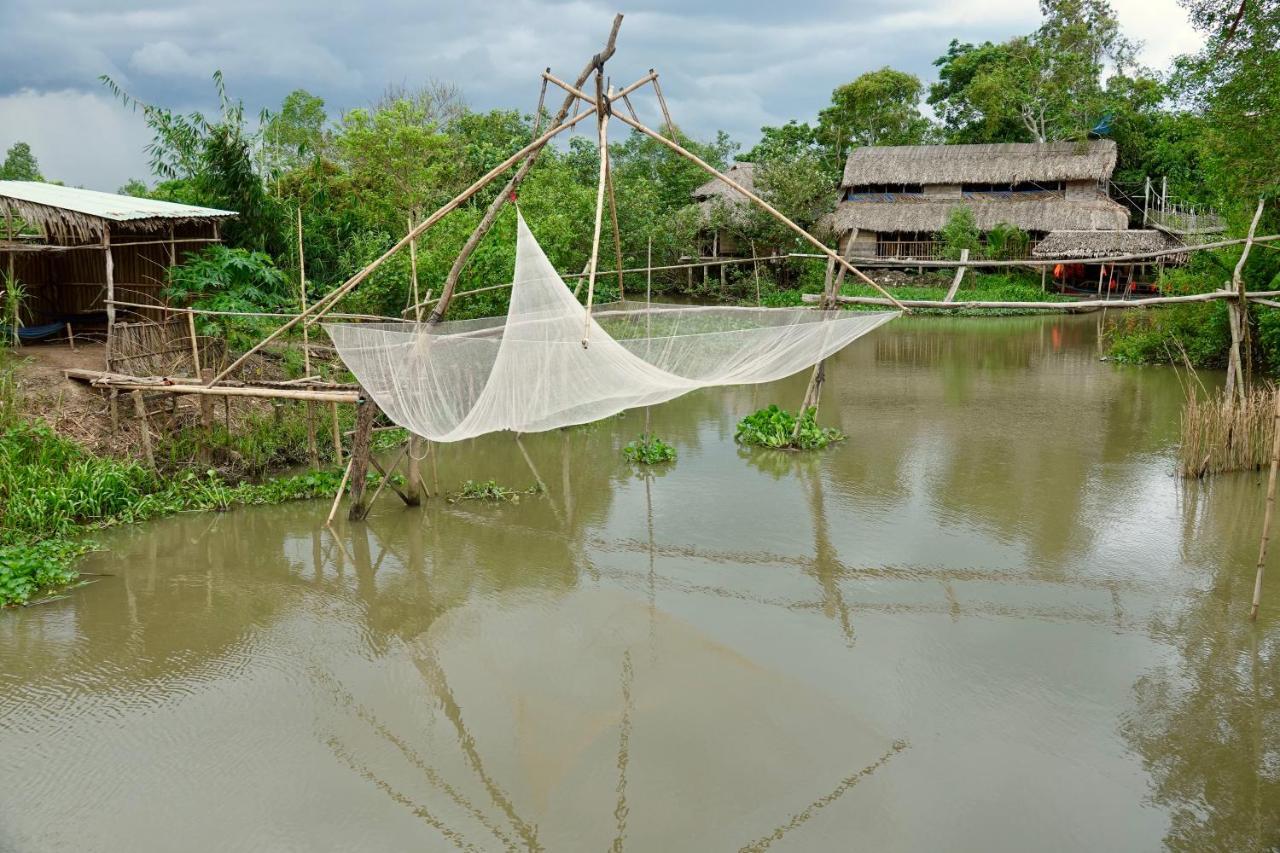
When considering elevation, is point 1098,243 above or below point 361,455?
above

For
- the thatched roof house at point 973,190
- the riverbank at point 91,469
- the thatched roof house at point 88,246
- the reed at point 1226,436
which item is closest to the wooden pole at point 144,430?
the riverbank at point 91,469

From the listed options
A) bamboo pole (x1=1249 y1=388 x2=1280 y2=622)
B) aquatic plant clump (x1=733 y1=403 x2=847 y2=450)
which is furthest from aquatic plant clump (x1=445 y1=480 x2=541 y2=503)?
bamboo pole (x1=1249 y1=388 x2=1280 y2=622)

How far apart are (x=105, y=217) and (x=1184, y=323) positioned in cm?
1085

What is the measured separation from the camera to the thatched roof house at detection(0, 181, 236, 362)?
6.73 meters

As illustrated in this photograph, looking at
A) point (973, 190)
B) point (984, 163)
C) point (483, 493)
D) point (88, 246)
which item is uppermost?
point (984, 163)

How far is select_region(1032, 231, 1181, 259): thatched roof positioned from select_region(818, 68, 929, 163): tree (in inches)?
245

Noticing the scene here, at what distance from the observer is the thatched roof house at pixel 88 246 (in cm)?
673

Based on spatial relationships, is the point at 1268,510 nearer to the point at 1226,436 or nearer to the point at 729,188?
the point at 1226,436

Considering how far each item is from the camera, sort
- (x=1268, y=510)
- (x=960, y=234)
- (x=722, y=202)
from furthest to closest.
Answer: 1. (x=960, y=234)
2. (x=722, y=202)
3. (x=1268, y=510)

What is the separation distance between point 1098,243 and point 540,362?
15374 mm

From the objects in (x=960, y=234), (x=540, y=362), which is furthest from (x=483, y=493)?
(x=960, y=234)

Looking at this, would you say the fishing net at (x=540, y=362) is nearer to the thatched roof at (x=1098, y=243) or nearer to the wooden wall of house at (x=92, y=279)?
the wooden wall of house at (x=92, y=279)

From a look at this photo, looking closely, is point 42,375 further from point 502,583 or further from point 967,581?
point 967,581

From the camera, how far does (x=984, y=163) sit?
757 inches
